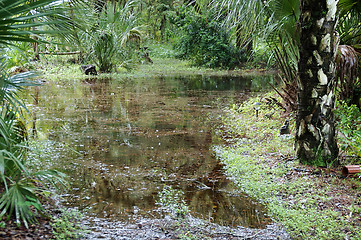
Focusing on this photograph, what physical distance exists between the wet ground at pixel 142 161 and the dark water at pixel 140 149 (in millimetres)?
11

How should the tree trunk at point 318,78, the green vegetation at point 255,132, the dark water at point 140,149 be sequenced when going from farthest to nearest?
the tree trunk at point 318,78
the dark water at point 140,149
the green vegetation at point 255,132

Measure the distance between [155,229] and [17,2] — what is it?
2.24 m

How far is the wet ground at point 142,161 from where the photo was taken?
139 inches

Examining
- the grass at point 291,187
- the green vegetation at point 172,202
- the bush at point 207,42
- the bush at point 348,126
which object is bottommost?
the green vegetation at point 172,202

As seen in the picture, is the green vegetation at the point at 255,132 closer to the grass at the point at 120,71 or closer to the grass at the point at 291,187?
the grass at the point at 291,187

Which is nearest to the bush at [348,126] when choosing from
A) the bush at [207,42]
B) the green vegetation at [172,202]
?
the green vegetation at [172,202]

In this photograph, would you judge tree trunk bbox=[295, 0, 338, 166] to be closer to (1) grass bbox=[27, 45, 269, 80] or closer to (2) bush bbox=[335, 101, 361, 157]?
(2) bush bbox=[335, 101, 361, 157]

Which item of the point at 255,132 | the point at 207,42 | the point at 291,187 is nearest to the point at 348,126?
the point at 255,132

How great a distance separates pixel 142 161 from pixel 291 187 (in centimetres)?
221

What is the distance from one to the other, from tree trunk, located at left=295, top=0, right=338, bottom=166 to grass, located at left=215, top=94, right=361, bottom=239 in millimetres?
309

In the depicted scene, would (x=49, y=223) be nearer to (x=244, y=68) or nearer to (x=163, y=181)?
(x=163, y=181)

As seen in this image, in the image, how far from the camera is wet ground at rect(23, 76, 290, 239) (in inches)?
139

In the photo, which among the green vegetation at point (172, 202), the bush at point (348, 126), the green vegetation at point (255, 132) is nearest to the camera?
the green vegetation at point (255, 132)

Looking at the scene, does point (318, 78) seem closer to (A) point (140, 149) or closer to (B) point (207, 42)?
(A) point (140, 149)
